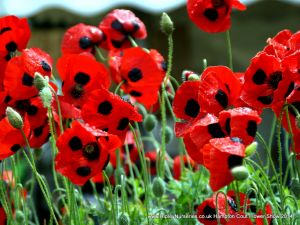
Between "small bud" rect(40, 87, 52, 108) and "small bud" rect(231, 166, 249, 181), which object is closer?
"small bud" rect(231, 166, 249, 181)

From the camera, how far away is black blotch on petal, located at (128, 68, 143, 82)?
130 centimetres

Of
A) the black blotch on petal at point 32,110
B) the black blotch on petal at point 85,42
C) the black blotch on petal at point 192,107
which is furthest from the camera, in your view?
the black blotch on petal at point 85,42

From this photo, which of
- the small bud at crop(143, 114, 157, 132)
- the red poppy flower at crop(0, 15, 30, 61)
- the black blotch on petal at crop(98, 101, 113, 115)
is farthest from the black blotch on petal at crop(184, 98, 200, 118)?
the small bud at crop(143, 114, 157, 132)

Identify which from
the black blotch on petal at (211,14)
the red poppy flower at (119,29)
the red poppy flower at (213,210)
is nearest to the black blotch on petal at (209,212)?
the red poppy flower at (213,210)

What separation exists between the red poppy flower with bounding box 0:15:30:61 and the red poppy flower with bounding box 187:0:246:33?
10.3 inches

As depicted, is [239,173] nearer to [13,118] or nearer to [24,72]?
[13,118]

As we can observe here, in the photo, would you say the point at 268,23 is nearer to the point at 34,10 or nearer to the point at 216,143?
the point at 34,10

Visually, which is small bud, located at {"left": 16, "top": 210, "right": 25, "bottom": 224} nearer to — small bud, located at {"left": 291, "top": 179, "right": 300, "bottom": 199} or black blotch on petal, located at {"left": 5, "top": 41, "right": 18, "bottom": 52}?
black blotch on petal, located at {"left": 5, "top": 41, "right": 18, "bottom": 52}

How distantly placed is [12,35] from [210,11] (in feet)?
1.02

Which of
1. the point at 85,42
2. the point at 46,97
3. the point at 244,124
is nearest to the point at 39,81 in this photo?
the point at 46,97

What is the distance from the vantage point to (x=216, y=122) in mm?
1011

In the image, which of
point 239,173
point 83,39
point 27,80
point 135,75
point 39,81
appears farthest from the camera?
point 83,39

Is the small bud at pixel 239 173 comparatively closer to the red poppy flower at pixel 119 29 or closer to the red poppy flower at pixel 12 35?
Answer: the red poppy flower at pixel 12 35

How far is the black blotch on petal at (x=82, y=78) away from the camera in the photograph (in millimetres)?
1208
